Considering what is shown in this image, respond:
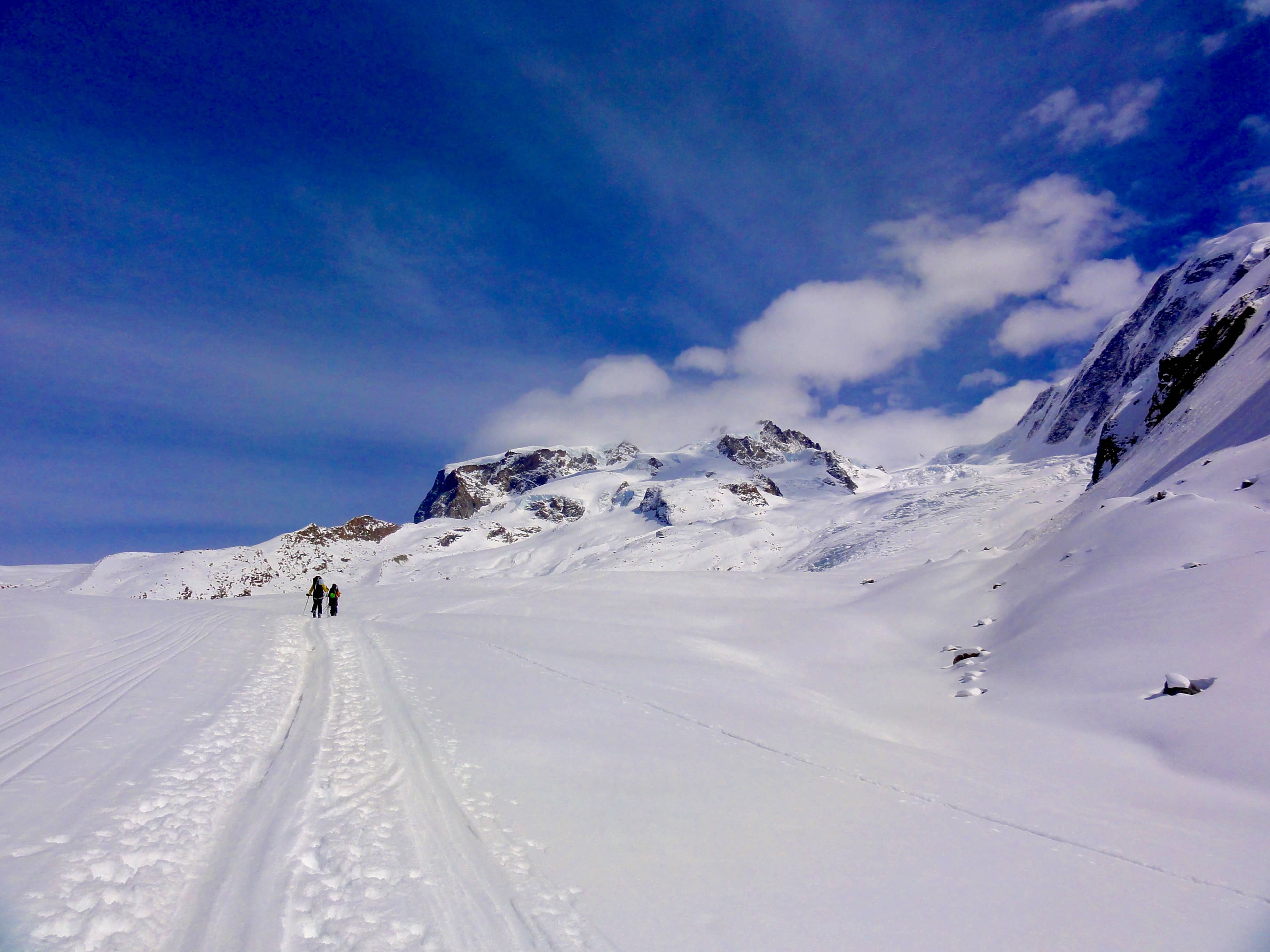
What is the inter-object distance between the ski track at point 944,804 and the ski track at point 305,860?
377 cm

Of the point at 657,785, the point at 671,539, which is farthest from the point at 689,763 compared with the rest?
the point at 671,539

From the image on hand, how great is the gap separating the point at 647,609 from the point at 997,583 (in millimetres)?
12634

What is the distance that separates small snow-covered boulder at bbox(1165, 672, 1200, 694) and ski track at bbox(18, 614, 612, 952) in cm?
1165

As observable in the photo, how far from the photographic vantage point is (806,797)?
600 centimetres

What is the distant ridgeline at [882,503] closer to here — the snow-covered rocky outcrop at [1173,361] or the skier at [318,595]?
the snow-covered rocky outcrop at [1173,361]

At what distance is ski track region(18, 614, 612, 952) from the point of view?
11.0 ft

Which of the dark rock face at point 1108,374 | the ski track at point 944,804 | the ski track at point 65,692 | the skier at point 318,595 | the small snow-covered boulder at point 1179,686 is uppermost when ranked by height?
the dark rock face at point 1108,374

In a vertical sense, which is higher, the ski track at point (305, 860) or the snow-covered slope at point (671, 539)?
the snow-covered slope at point (671, 539)

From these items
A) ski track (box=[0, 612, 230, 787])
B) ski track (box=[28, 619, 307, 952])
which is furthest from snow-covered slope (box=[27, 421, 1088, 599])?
ski track (box=[28, 619, 307, 952])

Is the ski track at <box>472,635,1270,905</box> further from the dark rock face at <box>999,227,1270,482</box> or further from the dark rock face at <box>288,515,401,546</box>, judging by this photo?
the dark rock face at <box>288,515,401,546</box>

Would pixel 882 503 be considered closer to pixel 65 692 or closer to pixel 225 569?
pixel 65 692

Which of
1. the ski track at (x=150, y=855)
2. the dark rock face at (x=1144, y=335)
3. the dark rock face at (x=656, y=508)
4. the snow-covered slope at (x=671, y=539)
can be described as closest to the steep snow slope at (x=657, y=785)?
the ski track at (x=150, y=855)

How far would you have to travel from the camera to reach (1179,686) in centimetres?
995

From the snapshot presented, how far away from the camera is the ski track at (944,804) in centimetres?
500
